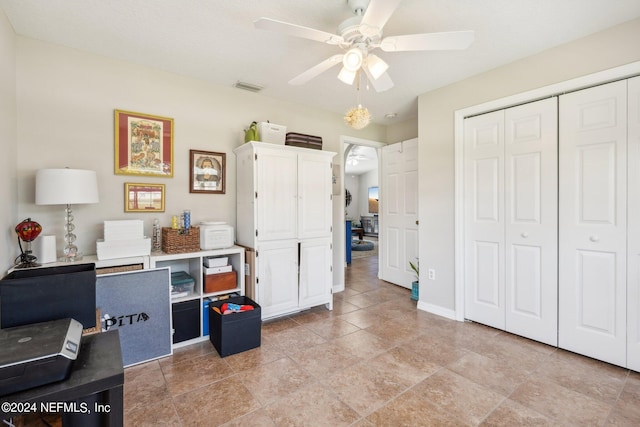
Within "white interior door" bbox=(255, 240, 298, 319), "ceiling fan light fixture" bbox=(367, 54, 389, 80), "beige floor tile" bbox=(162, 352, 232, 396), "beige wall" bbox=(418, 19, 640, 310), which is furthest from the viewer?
"white interior door" bbox=(255, 240, 298, 319)

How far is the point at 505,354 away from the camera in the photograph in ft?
7.86

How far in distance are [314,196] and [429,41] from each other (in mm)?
1884

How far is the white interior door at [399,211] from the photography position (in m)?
4.12

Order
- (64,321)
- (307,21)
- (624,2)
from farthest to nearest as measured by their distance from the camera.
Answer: (307,21), (624,2), (64,321)

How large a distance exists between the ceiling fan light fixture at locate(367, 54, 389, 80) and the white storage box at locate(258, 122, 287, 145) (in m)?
1.40

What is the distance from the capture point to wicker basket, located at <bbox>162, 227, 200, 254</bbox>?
2520 mm

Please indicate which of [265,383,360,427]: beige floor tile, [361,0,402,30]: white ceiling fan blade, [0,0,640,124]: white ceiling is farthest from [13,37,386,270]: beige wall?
[361,0,402,30]: white ceiling fan blade

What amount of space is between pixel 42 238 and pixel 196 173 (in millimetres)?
1275

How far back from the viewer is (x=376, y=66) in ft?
6.21

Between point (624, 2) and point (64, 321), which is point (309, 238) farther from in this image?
point (624, 2)

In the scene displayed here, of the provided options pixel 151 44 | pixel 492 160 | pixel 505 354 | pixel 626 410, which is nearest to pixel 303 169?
pixel 151 44

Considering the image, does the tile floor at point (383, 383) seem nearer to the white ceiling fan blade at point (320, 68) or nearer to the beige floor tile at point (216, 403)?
the beige floor tile at point (216, 403)

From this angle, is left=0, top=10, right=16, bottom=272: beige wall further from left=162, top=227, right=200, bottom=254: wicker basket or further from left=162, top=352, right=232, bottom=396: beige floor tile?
left=162, top=352, right=232, bottom=396: beige floor tile

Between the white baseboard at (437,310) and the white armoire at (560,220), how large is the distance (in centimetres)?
18
